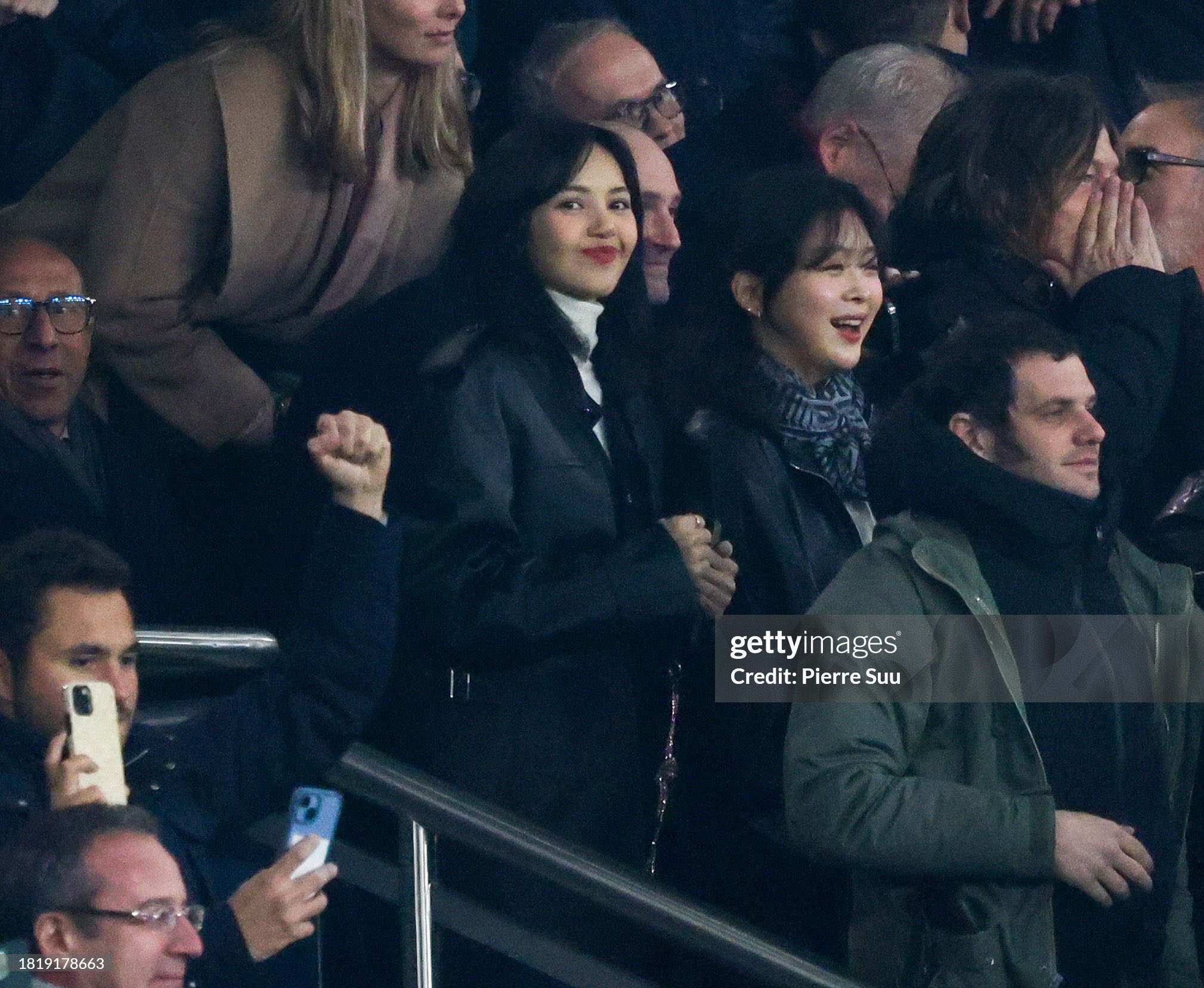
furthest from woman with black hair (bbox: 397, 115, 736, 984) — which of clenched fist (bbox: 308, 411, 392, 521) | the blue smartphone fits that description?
the blue smartphone

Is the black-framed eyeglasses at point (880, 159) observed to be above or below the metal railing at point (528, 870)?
above

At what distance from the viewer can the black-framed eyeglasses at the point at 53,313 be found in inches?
144

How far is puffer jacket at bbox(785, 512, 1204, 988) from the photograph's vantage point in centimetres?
341

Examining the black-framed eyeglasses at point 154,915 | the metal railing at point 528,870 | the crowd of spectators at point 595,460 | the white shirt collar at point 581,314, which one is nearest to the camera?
the black-framed eyeglasses at point 154,915

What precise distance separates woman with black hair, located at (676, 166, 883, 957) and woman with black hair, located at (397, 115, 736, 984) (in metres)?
0.07

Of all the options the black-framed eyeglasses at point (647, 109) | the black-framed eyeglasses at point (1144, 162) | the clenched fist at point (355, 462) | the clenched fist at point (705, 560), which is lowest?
the clenched fist at point (705, 560)

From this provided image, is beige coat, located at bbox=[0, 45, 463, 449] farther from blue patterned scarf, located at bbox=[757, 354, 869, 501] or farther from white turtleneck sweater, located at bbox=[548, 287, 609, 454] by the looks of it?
blue patterned scarf, located at bbox=[757, 354, 869, 501]

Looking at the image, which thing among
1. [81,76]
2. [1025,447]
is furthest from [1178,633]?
[81,76]

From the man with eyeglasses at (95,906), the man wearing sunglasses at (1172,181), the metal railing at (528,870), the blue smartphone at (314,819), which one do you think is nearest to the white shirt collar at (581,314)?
the metal railing at (528,870)

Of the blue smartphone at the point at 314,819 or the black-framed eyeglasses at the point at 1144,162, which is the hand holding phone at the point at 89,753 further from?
the black-framed eyeglasses at the point at 1144,162

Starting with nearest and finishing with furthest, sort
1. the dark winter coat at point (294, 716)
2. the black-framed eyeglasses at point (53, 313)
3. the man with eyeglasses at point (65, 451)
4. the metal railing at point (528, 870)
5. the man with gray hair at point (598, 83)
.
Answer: the dark winter coat at point (294, 716) → the metal railing at point (528, 870) → the man with eyeglasses at point (65, 451) → the black-framed eyeglasses at point (53, 313) → the man with gray hair at point (598, 83)

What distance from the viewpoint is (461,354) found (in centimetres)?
371

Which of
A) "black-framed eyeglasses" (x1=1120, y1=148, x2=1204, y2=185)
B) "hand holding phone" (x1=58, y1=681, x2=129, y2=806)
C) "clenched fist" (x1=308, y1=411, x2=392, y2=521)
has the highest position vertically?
"black-framed eyeglasses" (x1=1120, y1=148, x2=1204, y2=185)

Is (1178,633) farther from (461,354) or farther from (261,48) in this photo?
(261,48)
